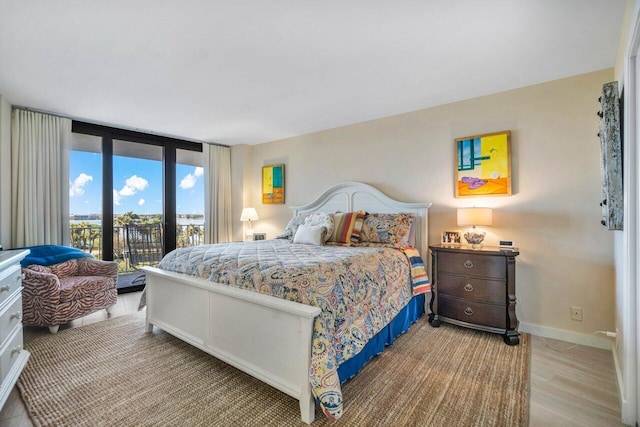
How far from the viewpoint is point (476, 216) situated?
2.66 metres

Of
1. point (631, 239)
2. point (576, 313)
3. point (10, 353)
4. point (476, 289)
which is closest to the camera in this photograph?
point (631, 239)

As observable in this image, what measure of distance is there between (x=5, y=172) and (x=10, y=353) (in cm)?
247

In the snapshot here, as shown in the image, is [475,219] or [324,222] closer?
[475,219]

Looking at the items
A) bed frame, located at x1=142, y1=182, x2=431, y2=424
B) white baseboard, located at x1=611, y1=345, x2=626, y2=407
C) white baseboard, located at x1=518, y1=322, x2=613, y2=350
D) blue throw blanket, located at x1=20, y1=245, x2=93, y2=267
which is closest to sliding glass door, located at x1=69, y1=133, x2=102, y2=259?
blue throw blanket, located at x1=20, y1=245, x2=93, y2=267

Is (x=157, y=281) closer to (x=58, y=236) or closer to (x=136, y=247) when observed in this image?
(x=58, y=236)

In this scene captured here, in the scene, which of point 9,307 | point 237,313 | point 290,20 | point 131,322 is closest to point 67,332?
point 131,322

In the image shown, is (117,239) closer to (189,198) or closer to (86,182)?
(86,182)

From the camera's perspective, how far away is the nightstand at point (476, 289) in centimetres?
245

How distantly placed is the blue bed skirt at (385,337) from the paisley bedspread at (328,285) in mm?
108

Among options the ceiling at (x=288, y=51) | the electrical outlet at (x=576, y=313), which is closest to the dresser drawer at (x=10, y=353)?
the ceiling at (x=288, y=51)

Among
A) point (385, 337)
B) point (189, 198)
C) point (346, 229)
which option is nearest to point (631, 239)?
point (385, 337)

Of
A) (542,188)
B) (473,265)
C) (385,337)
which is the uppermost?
(542,188)

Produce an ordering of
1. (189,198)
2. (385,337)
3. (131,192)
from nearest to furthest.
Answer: (385,337) < (131,192) < (189,198)

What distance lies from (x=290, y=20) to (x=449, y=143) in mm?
2124
